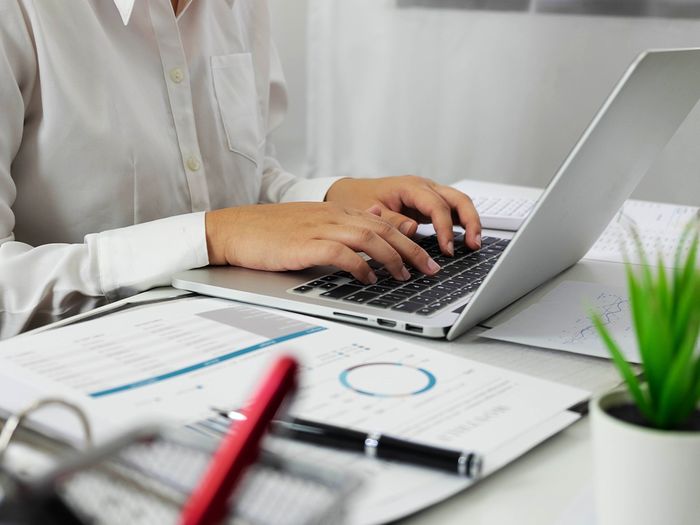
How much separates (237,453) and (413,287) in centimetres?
55

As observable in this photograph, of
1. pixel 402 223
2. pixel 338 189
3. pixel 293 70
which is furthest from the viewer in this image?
pixel 293 70

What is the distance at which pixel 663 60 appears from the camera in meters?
0.74

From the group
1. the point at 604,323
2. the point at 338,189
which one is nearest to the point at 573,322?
the point at 604,323

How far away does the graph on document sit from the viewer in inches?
30.0

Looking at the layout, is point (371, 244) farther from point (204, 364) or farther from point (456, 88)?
point (456, 88)

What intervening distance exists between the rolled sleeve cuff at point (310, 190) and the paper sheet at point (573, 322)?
17.5 inches

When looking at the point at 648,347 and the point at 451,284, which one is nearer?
the point at 648,347

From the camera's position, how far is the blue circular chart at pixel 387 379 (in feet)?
2.00

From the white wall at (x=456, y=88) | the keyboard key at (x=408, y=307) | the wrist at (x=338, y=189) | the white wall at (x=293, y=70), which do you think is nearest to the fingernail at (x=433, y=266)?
the keyboard key at (x=408, y=307)

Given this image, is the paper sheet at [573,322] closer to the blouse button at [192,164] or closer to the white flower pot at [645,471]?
the white flower pot at [645,471]

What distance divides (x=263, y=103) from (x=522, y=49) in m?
0.90

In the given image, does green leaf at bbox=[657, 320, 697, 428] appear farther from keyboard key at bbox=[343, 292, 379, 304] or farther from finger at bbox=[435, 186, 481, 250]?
finger at bbox=[435, 186, 481, 250]

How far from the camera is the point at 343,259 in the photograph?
853 millimetres

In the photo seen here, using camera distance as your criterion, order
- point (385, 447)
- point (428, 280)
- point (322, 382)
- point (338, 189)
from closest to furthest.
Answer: point (385, 447) → point (322, 382) → point (428, 280) → point (338, 189)
